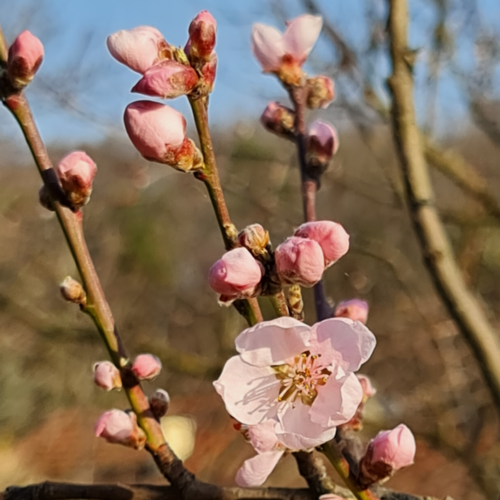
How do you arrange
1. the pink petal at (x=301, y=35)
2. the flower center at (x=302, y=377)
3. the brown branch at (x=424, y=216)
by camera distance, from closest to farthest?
the flower center at (x=302, y=377) < the pink petal at (x=301, y=35) < the brown branch at (x=424, y=216)

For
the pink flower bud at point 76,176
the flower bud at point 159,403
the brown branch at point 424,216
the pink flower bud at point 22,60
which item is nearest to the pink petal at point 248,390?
the flower bud at point 159,403

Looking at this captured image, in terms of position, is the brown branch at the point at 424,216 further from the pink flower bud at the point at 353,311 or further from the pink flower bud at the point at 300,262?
the pink flower bud at the point at 300,262

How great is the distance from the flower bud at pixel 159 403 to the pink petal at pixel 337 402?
175 millimetres

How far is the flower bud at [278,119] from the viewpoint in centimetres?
73

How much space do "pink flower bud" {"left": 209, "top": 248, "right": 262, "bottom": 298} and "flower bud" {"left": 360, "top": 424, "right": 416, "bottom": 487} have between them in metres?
0.19

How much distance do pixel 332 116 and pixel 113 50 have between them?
2.56 meters

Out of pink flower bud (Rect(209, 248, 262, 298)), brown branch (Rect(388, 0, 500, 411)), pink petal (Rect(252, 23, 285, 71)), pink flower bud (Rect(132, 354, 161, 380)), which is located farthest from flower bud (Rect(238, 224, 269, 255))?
brown branch (Rect(388, 0, 500, 411))

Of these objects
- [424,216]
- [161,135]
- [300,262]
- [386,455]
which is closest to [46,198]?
[161,135]

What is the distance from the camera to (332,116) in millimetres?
2906

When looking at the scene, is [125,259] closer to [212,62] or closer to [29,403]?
[29,403]

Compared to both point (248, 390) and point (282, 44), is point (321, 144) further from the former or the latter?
point (248, 390)

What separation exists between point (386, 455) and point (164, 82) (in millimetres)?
367

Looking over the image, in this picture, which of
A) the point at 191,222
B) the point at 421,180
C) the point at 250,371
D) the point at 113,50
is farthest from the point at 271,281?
Answer: the point at 191,222

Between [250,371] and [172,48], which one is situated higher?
[172,48]
